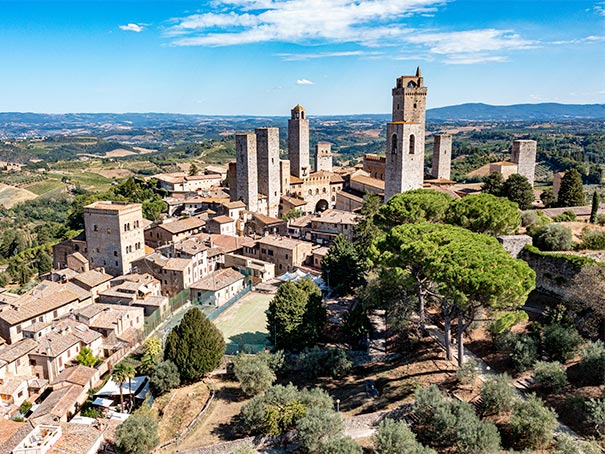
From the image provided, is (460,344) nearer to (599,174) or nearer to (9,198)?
(599,174)

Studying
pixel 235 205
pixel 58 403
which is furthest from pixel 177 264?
pixel 58 403

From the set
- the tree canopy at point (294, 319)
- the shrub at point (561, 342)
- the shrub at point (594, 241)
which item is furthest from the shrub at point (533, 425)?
the shrub at point (594, 241)

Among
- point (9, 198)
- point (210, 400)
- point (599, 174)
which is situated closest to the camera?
point (210, 400)

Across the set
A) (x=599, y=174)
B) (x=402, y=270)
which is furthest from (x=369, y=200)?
(x=599, y=174)

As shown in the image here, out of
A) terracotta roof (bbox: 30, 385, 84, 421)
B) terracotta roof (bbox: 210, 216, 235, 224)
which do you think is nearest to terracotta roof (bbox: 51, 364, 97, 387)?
terracotta roof (bbox: 30, 385, 84, 421)

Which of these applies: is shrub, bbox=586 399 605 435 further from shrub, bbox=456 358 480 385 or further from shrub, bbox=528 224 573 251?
shrub, bbox=528 224 573 251

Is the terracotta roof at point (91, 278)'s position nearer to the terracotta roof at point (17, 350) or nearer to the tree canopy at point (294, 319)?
the terracotta roof at point (17, 350)
